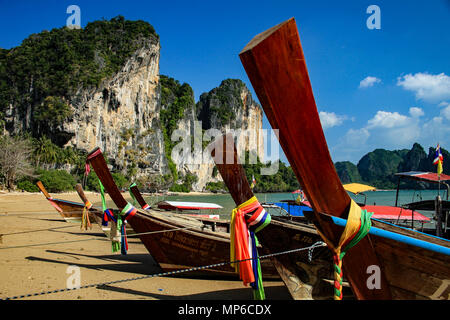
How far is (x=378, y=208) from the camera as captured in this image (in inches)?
482

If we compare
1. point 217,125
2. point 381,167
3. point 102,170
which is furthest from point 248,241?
point 381,167

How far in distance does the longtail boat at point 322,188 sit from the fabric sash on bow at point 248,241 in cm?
91

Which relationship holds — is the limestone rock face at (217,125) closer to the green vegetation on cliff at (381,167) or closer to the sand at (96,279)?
the green vegetation on cliff at (381,167)

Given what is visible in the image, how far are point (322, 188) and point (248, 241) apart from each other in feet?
4.23

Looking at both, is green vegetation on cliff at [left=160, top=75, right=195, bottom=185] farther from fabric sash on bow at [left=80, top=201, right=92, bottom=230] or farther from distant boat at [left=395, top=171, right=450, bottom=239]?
distant boat at [left=395, top=171, right=450, bottom=239]

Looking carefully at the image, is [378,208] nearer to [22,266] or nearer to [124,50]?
[22,266]

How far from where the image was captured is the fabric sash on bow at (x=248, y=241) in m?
2.66

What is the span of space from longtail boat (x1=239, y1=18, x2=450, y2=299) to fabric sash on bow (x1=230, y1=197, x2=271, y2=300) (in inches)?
35.9

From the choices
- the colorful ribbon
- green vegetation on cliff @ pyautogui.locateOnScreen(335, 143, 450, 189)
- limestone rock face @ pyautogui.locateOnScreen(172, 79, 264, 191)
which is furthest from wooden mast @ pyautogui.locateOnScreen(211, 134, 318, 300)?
green vegetation on cliff @ pyautogui.locateOnScreen(335, 143, 450, 189)

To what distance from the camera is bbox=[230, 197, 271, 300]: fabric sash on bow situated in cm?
266

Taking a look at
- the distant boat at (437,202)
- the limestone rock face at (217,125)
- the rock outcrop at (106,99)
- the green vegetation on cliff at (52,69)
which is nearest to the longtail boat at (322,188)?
the distant boat at (437,202)

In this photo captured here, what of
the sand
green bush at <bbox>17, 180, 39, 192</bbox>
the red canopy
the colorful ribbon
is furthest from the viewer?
green bush at <bbox>17, 180, 39, 192</bbox>

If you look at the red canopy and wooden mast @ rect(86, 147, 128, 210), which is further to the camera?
the red canopy

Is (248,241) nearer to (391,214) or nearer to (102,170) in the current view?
(102,170)
